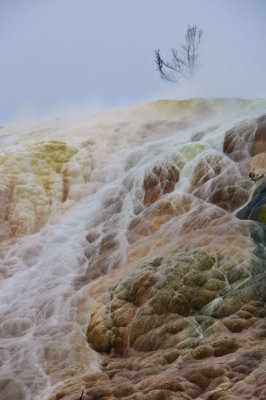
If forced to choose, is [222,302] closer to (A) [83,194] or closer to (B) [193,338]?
(B) [193,338]

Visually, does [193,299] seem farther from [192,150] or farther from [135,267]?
[192,150]

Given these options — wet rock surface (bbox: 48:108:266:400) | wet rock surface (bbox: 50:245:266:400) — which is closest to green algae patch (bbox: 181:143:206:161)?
wet rock surface (bbox: 48:108:266:400)

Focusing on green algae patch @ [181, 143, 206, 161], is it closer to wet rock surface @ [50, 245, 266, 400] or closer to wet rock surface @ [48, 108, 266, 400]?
wet rock surface @ [48, 108, 266, 400]

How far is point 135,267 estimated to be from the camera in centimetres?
745

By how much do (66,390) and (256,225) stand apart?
4.23 metres

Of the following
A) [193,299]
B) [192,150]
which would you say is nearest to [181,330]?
[193,299]

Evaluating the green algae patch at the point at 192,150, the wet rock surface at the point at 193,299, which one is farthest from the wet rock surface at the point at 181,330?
the green algae patch at the point at 192,150

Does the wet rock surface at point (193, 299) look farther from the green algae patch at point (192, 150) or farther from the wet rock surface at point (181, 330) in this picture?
the green algae patch at point (192, 150)

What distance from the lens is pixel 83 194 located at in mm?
11664

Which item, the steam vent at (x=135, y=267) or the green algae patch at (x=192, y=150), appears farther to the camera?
the green algae patch at (x=192, y=150)

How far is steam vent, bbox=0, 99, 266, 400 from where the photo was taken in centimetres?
503

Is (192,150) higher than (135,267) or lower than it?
higher

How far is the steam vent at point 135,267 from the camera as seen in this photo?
5.03 m

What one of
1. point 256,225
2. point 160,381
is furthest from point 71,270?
point 160,381
